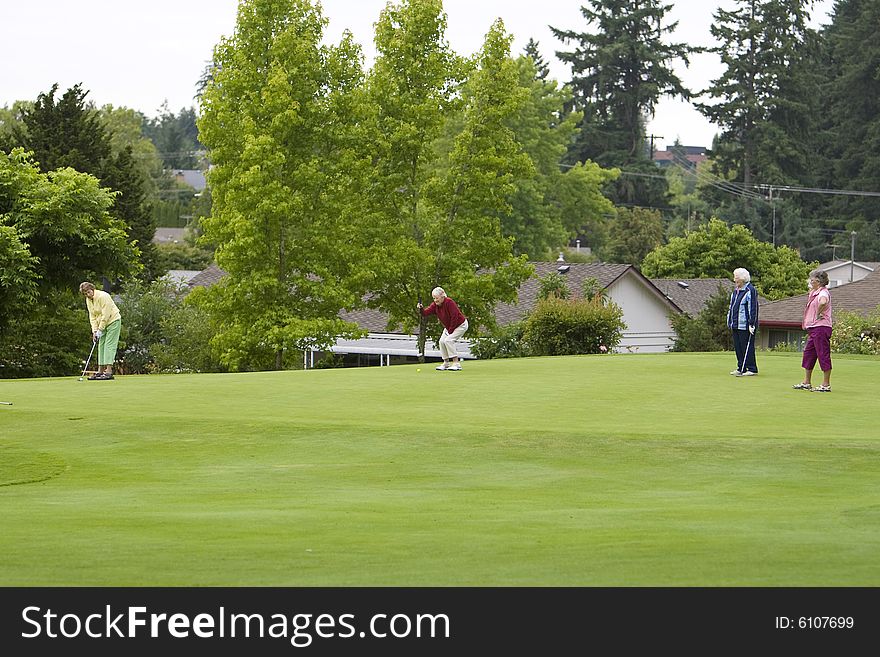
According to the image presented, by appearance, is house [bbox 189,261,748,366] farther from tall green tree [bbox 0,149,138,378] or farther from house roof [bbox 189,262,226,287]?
tall green tree [bbox 0,149,138,378]

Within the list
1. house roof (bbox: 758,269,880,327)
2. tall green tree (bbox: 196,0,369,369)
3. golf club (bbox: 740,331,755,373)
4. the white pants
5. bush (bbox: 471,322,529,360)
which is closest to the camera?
golf club (bbox: 740,331,755,373)

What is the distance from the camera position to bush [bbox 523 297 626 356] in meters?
40.9

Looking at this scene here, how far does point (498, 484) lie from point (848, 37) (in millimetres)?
103614

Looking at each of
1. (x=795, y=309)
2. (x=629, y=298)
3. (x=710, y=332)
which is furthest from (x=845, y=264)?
(x=710, y=332)

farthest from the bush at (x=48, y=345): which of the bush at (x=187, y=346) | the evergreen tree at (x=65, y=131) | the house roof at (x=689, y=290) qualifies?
the house roof at (x=689, y=290)

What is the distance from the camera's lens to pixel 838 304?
2231 inches

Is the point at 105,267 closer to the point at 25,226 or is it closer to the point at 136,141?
the point at 25,226

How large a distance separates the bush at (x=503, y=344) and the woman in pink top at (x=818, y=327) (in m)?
20.8

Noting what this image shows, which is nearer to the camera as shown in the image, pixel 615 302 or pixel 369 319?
pixel 615 302

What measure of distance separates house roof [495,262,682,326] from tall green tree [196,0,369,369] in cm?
1898

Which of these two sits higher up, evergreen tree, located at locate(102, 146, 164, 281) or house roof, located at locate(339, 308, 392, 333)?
evergreen tree, located at locate(102, 146, 164, 281)

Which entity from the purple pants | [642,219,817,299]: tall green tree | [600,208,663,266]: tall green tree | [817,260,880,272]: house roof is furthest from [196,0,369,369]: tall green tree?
[600,208,663,266]: tall green tree

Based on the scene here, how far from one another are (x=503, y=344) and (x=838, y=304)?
823 inches

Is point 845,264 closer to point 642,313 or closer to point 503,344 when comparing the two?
point 642,313
